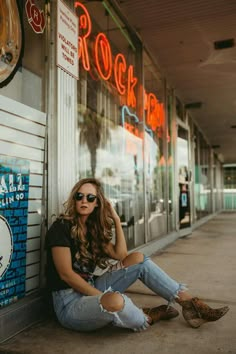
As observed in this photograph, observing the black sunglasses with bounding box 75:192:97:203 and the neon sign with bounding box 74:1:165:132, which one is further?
the neon sign with bounding box 74:1:165:132

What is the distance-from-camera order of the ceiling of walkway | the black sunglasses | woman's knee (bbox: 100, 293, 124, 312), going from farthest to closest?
the ceiling of walkway, the black sunglasses, woman's knee (bbox: 100, 293, 124, 312)

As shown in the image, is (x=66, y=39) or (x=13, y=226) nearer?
(x=13, y=226)

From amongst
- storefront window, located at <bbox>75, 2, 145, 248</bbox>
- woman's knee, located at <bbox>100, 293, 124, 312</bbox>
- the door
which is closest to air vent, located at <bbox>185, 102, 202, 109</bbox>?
the door

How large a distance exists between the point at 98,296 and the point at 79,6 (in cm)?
320

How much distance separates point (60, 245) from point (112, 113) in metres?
3.20

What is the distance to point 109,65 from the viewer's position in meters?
4.82

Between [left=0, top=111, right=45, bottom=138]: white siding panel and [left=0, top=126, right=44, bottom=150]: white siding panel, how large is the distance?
0.03 metres

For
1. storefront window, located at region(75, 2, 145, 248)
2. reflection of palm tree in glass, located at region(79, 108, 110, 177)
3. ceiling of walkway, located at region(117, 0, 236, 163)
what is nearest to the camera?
storefront window, located at region(75, 2, 145, 248)

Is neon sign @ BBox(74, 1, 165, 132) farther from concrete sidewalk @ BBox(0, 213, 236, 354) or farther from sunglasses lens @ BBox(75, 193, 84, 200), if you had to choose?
concrete sidewalk @ BBox(0, 213, 236, 354)

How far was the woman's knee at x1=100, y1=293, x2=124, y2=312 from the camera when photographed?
211 centimetres

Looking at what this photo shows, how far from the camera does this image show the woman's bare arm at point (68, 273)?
7.47 feet

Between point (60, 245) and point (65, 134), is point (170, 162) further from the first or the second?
point (60, 245)

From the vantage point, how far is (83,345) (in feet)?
7.32

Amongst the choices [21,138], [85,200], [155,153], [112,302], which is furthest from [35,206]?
[155,153]
